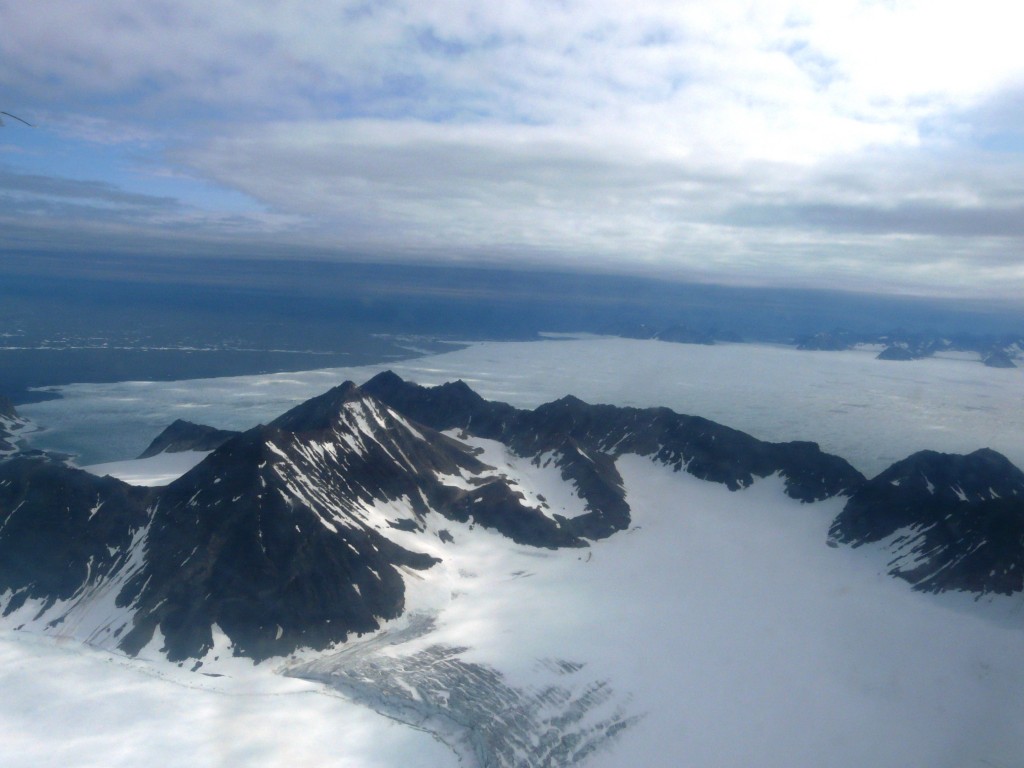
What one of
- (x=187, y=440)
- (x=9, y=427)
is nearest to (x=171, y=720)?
(x=187, y=440)

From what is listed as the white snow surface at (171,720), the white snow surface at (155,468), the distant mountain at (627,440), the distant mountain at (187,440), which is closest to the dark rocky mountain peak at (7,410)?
the distant mountain at (187,440)

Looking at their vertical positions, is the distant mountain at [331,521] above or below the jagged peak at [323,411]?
below

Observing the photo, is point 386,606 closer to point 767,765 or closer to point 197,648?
point 197,648

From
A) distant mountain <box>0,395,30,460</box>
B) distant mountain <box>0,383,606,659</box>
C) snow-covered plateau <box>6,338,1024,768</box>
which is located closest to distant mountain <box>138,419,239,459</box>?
distant mountain <box>0,395,30,460</box>

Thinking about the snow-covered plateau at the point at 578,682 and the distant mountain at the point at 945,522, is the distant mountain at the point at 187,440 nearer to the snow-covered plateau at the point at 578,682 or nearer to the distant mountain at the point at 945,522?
the snow-covered plateau at the point at 578,682

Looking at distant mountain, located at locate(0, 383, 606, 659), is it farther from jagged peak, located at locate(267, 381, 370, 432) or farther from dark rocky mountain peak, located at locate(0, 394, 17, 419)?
dark rocky mountain peak, located at locate(0, 394, 17, 419)

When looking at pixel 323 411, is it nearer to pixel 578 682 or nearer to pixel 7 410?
pixel 578 682
